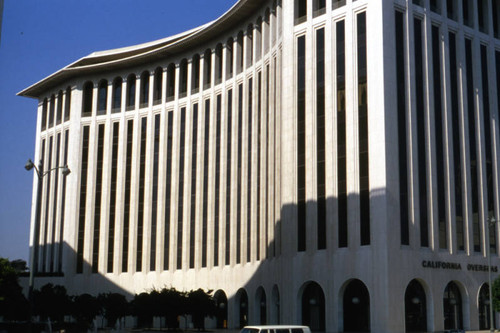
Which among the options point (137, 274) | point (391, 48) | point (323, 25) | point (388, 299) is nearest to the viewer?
point (388, 299)

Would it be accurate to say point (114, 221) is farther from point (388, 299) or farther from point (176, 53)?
point (388, 299)

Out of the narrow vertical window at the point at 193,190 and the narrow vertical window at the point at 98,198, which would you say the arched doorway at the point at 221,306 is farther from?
the narrow vertical window at the point at 98,198

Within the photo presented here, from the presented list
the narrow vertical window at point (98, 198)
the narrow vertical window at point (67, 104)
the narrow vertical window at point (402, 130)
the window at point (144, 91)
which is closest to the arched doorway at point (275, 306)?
the narrow vertical window at point (402, 130)

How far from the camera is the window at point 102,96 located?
87.9m

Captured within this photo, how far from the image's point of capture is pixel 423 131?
189 feet

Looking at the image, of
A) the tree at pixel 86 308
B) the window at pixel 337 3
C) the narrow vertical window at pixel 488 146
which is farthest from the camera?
the tree at pixel 86 308

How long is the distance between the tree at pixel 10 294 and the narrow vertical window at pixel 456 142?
36.4 m

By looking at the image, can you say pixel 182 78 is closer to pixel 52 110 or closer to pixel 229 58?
pixel 229 58

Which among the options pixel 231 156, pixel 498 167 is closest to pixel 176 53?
pixel 231 156

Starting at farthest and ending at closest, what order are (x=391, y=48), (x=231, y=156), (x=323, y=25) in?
(x=231, y=156) → (x=323, y=25) → (x=391, y=48)

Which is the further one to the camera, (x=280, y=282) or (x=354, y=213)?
(x=280, y=282)

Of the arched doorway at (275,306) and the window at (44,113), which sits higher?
the window at (44,113)

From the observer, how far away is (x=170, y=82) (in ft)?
278

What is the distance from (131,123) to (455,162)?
41748 millimetres
